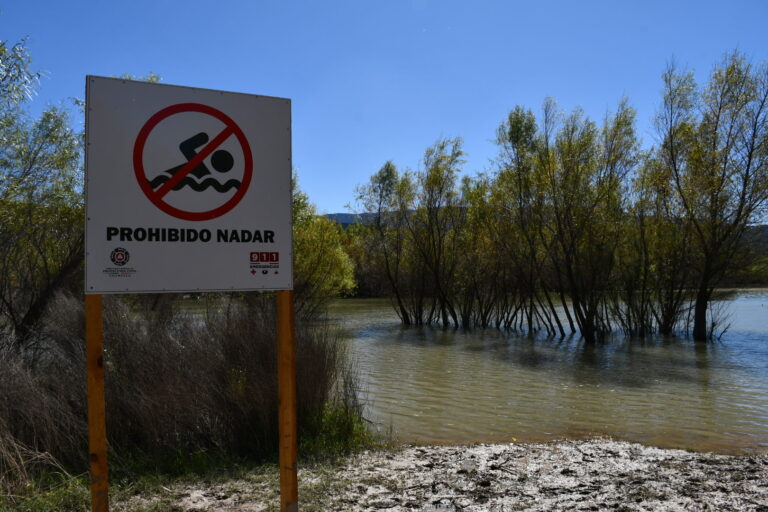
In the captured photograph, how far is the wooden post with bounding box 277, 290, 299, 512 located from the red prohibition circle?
25.6 inches

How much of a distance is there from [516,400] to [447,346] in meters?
9.87

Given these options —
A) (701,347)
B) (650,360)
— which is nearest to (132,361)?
(650,360)

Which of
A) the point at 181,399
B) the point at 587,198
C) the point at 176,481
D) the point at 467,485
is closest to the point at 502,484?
the point at 467,485

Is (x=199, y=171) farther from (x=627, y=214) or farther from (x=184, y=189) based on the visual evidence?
(x=627, y=214)

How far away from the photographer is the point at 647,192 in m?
21.3

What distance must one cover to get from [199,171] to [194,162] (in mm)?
60

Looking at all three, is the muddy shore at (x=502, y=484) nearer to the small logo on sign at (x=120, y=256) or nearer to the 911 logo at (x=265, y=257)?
the 911 logo at (x=265, y=257)

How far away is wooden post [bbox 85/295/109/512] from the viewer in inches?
125

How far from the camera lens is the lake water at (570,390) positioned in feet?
27.5

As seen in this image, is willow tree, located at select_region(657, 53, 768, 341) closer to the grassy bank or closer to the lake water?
the lake water

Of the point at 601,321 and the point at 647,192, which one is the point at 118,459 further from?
the point at 647,192

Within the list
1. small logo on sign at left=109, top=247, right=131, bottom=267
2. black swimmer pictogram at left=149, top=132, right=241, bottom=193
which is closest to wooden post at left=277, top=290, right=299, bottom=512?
black swimmer pictogram at left=149, top=132, right=241, bottom=193

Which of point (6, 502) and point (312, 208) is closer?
point (6, 502)

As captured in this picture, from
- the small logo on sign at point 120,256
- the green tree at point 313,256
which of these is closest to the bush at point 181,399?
the small logo on sign at point 120,256
